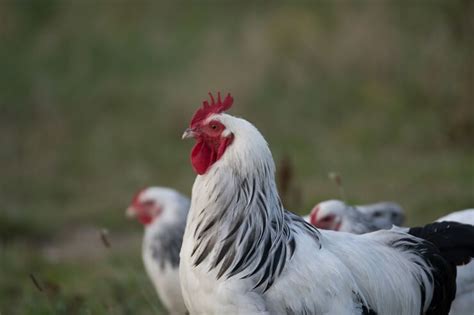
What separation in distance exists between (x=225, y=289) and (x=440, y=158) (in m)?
7.85

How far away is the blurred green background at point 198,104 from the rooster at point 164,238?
1018 millimetres

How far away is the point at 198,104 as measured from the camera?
544 inches

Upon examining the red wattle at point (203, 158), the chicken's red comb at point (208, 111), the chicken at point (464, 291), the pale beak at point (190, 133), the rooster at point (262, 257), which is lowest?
the chicken at point (464, 291)

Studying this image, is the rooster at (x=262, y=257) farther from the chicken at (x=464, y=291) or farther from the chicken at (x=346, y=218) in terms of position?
the chicken at (x=346, y=218)

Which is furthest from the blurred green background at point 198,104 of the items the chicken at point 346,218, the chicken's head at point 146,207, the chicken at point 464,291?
the chicken at point 464,291

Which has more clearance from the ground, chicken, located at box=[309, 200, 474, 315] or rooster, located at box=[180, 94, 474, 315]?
rooster, located at box=[180, 94, 474, 315]

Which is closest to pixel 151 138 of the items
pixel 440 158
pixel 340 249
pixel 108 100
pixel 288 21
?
pixel 108 100

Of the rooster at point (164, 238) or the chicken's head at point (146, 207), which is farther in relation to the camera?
the chicken's head at point (146, 207)

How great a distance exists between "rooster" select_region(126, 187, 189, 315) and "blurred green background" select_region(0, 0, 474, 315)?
1.02 metres

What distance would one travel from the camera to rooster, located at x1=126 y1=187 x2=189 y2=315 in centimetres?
645

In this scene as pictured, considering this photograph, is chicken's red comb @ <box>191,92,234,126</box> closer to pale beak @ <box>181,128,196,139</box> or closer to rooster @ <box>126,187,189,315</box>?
pale beak @ <box>181,128,196,139</box>

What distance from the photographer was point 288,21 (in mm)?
15305

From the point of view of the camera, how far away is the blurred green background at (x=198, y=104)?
10.3 m

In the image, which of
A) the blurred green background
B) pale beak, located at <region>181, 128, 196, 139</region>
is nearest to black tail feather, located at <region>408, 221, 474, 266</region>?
pale beak, located at <region>181, 128, 196, 139</region>
